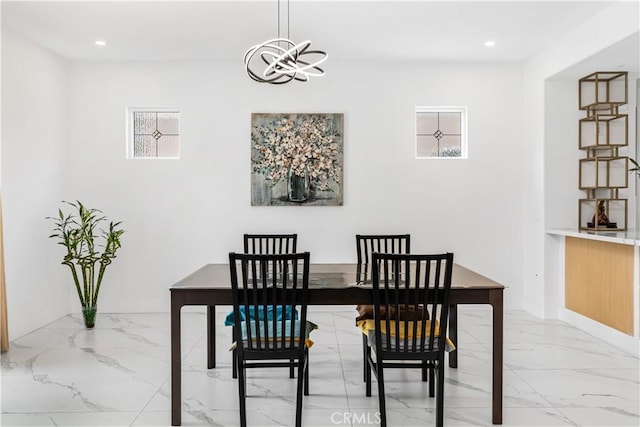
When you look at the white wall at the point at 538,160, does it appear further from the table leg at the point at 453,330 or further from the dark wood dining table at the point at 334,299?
the dark wood dining table at the point at 334,299

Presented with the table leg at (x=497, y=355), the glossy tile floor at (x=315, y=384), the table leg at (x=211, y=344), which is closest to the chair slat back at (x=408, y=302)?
the table leg at (x=497, y=355)

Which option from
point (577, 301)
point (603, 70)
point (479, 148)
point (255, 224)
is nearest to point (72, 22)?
point (255, 224)

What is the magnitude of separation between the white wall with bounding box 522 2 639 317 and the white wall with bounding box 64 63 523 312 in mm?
110

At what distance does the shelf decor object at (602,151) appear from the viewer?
190 inches

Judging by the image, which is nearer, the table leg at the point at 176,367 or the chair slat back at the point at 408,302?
the chair slat back at the point at 408,302

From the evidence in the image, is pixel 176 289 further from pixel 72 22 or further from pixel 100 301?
pixel 100 301

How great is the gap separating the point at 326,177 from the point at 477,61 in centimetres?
203

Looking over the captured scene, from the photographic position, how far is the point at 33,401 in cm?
297

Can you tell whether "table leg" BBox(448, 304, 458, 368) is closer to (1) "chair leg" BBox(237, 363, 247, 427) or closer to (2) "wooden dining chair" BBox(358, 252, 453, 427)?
(2) "wooden dining chair" BBox(358, 252, 453, 427)

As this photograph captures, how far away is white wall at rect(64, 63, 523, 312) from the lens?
17.7ft

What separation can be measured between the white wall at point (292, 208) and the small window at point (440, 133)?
127 millimetres

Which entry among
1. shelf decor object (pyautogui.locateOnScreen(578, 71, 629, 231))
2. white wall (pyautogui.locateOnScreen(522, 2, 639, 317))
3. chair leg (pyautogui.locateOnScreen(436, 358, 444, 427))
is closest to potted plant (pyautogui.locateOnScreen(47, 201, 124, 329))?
chair leg (pyautogui.locateOnScreen(436, 358, 444, 427))

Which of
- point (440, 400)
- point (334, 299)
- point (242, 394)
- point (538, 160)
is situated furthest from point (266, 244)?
point (538, 160)

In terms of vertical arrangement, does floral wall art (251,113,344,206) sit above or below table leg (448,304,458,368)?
above
